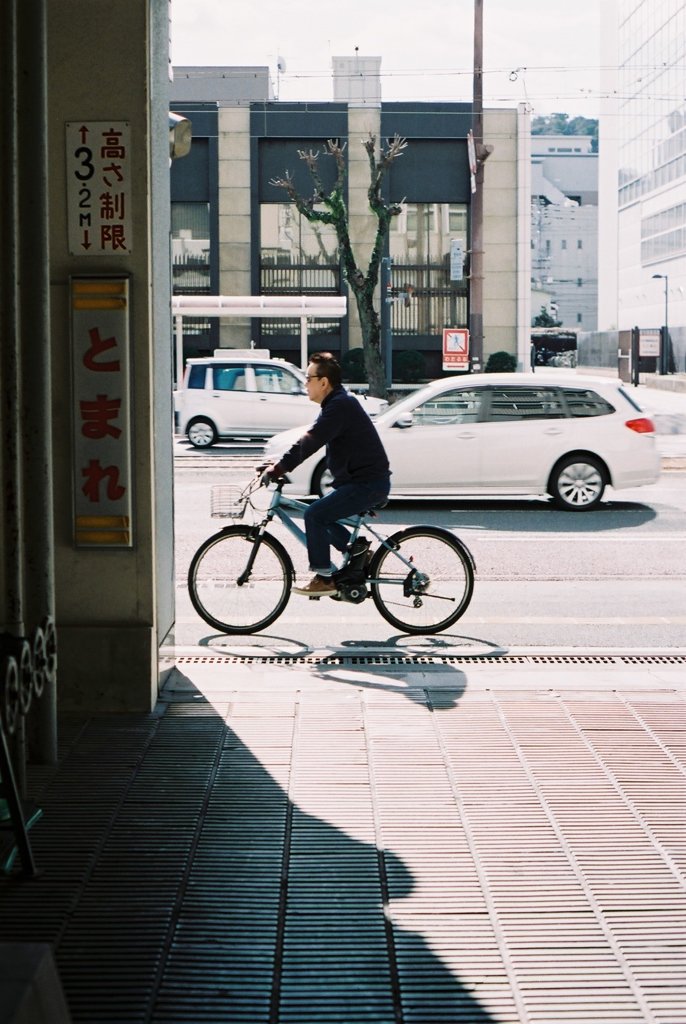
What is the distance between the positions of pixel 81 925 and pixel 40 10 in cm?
320

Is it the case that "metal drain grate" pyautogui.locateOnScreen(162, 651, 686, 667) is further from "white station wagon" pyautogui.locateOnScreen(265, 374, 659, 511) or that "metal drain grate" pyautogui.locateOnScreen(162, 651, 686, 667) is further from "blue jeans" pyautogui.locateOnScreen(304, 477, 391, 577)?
"white station wagon" pyautogui.locateOnScreen(265, 374, 659, 511)

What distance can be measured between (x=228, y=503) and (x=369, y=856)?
4579mm

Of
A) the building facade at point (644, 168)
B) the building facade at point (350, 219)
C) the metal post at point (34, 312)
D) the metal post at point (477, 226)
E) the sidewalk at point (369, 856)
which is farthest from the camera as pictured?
the building facade at point (644, 168)

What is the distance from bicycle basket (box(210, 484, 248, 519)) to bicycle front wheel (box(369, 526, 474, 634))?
0.98 m

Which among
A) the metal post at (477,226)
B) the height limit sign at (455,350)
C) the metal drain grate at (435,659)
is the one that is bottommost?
the metal drain grate at (435,659)

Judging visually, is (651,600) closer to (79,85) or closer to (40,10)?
(79,85)

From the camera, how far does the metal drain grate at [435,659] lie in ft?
26.9

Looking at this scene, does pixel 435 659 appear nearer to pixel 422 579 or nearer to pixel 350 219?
pixel 422 579

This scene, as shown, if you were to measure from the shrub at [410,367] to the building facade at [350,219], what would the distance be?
55 centimetres

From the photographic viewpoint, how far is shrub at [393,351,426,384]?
146 feet

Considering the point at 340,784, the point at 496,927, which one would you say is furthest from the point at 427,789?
the point at 496,927

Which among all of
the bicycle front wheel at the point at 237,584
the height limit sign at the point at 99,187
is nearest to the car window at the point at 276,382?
the bicycle front wheel at the point at 237,584

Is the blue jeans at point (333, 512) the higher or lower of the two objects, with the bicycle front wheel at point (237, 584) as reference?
higher

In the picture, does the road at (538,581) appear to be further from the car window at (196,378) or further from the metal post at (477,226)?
the metal post at (477,226)
